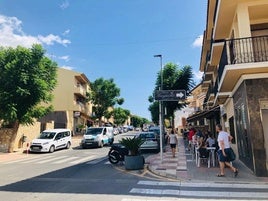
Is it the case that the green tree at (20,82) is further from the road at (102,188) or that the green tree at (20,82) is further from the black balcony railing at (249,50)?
the black balcony railing at (249,50)

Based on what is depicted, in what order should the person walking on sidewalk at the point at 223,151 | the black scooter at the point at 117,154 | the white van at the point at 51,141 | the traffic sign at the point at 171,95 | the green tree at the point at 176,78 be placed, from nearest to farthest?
the person walking on sidewalk at the point at 223,151 < the traffic sign at the point at 171,95 < the black scooter at the point at 117,154 < the white van at the point at 51,141 < the green tree at the point at 176,78

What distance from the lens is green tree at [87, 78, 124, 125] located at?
154 feet

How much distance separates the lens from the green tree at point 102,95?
47.0m

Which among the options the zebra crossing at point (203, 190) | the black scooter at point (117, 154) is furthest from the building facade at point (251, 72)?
the black scooter at point (117, 154)

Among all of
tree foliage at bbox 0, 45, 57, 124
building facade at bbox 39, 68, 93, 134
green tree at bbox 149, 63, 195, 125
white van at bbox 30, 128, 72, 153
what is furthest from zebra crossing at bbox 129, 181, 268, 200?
building facade at bbox 39, 68, 93, 134

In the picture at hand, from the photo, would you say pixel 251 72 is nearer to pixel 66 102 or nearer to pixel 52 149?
pixel 52 149

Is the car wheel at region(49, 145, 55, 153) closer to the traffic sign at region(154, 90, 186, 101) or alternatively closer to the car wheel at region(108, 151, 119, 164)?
the car wheel at region(108, 151, 119, 164)

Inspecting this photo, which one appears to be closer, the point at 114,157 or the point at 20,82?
the point at 114,157

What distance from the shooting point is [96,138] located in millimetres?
24797

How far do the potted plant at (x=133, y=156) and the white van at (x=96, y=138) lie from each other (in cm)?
1303

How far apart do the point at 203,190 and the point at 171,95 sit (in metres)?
5.91

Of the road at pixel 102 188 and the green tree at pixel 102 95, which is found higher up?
the green tree at pixel 102 95

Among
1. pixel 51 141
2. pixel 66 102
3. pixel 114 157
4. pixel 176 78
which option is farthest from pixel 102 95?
pixel 114 157

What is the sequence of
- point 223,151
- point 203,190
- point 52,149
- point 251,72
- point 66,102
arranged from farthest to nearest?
point 66,102 → point 52,149 → point 251,72 → point 223,151 → point 203,190
